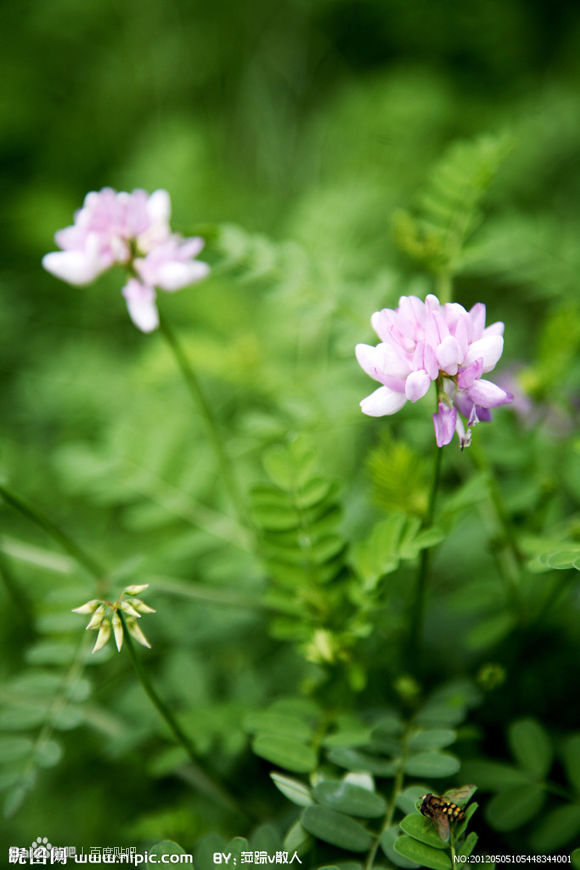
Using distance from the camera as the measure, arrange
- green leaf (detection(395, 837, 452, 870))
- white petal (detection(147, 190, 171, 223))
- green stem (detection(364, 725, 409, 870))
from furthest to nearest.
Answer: white petal (detection(147, 190, 171, 223))
green stem (detection(364, 725, 409, 870))
green leaf (detection(395, 837, 452, 870))

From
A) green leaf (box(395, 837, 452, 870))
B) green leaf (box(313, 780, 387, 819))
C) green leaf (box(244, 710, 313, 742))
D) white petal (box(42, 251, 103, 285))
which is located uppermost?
white petal (box(42, 251, 103, 285))

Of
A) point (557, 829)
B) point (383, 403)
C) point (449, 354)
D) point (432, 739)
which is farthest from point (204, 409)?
point (557, 829)

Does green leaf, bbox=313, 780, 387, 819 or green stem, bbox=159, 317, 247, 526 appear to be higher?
green stem, bbox=159, 317, 247, 526

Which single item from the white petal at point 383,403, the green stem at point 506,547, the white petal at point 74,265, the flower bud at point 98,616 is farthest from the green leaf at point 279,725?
the white petal at point 74,265

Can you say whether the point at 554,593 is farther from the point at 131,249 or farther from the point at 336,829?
the point at 131,249

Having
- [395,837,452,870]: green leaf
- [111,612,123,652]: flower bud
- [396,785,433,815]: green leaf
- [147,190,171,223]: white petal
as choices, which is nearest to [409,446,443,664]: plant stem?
[396,785,433,815]: green leaf

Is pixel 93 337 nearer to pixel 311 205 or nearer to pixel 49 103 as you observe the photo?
pixel 311 205

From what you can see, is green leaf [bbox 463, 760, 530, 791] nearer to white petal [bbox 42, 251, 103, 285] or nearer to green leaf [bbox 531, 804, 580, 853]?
green leaf [bbox 531, 804, 580, 853]
